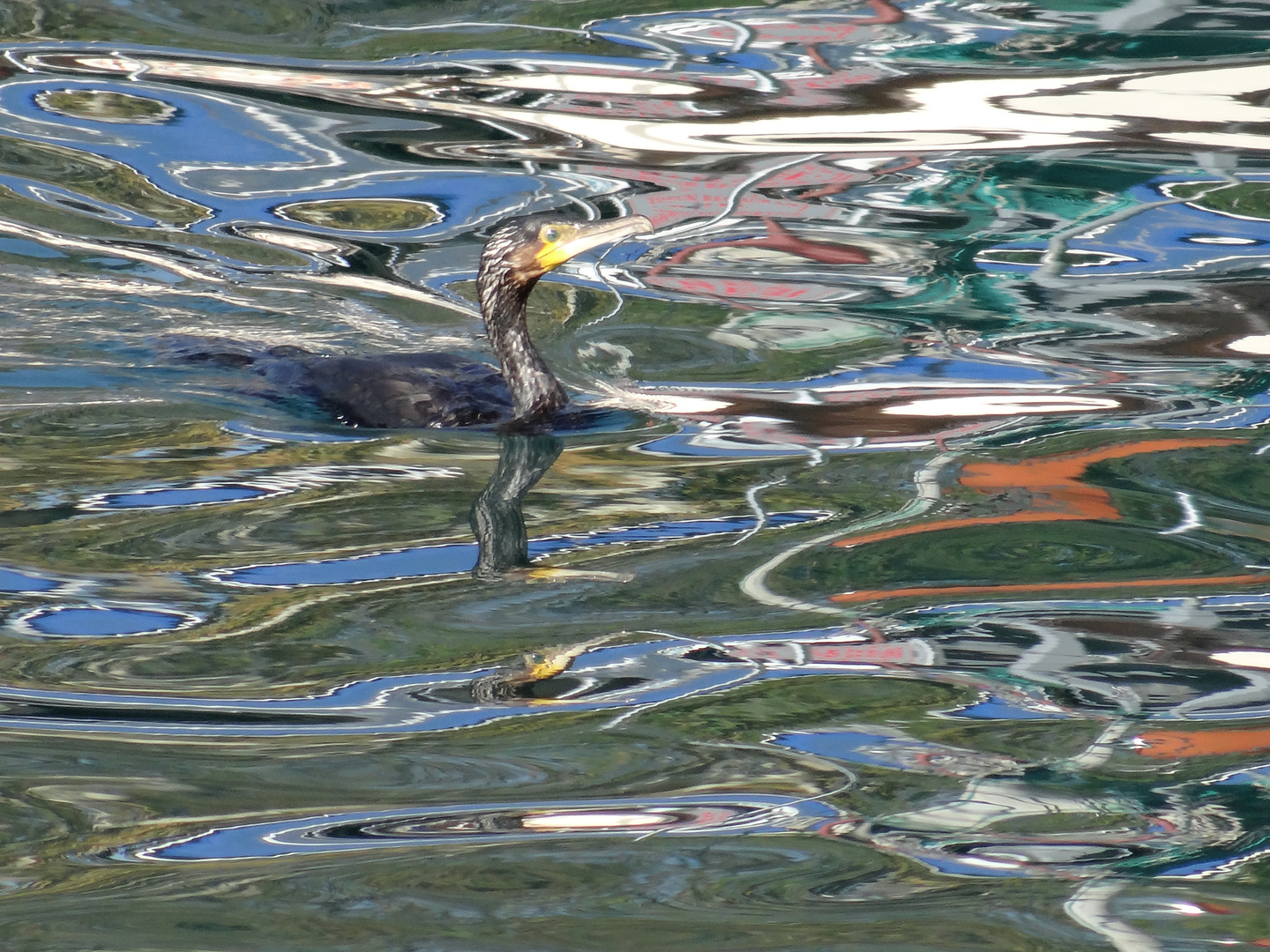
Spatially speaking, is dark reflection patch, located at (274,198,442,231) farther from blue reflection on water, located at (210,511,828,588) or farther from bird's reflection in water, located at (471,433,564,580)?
blue reflection on water, located at (210,511,828,588)

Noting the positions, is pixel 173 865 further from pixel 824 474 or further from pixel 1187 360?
pixel 1187 360

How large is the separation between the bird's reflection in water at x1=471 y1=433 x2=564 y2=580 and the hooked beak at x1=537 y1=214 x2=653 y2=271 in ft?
2.73

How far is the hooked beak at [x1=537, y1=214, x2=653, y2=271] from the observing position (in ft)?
20.5

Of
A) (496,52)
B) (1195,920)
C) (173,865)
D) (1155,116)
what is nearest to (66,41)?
(496,52)

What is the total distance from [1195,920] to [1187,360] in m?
4.82

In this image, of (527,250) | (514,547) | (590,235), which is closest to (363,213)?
(527,250)

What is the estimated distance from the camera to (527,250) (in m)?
6.71

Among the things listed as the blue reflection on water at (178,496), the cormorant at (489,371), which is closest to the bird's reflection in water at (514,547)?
the cormorant at (489,371)

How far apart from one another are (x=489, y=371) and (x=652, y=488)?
1895mm

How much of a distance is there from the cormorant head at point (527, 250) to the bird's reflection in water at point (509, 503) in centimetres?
81

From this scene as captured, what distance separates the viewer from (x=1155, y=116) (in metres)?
9.88

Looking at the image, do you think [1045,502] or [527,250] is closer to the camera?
[1045,502]

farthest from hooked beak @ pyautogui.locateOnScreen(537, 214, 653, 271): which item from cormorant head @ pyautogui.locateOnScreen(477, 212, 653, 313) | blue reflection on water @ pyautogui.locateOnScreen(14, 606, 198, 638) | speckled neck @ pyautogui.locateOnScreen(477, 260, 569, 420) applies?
blue reflection on water @ pyautogui.locateOnScreen(14, 606, 198, 638)

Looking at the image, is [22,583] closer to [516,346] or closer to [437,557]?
[437,557]
